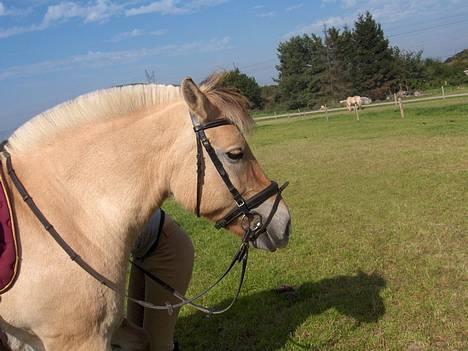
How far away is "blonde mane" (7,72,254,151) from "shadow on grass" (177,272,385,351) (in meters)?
2.44

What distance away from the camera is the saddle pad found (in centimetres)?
221

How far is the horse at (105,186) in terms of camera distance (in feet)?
7.51

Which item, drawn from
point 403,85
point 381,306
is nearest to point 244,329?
A: point 381,306

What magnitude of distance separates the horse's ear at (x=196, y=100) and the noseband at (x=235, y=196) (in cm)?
5

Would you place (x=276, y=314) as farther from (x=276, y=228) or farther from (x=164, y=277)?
(x=276, y=228)

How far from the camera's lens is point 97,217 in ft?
7.97

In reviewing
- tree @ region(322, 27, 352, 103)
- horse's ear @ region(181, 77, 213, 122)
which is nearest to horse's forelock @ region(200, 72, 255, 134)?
horse's ear @ region(181, 77, 213, 122)

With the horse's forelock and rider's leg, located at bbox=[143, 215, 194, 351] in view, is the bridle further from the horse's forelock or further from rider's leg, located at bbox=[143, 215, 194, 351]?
rider's leg, located at bbox=[143, 215, 194, 351]

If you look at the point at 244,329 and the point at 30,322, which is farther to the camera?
the point at 244,329

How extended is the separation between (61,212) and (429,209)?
6.35m

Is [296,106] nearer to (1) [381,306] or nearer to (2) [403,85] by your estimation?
(2) [403,85]

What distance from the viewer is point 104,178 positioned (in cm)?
246

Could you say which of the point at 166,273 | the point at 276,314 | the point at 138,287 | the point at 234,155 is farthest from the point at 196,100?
the point at 276,314

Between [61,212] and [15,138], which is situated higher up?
[15,138]
